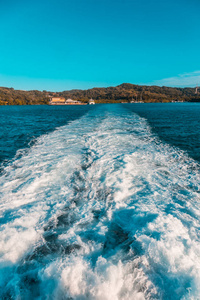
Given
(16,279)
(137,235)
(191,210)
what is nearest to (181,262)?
(137,235)

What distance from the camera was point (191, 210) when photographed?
11.9 feet

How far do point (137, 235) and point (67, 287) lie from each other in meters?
1.45

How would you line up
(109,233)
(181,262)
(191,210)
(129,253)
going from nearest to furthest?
(181,262), (129,253), (109,233), (191,210)

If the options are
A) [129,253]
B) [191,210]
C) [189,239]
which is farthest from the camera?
[191,210]

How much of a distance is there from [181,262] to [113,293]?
3.85 ft

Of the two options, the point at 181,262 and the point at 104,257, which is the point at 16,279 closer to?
the point at 104,257

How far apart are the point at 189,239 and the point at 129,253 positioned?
1.18m

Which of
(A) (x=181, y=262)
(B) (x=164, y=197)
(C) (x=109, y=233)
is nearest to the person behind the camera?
(A) (x=181, y=262)

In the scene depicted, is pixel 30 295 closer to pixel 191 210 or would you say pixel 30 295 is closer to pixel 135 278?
pixel 135 278

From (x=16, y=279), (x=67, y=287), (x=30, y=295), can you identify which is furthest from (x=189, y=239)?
(x=16, y=279)

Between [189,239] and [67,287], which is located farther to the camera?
[189,239]

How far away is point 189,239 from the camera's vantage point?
285cm

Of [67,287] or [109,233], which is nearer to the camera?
[67,287]

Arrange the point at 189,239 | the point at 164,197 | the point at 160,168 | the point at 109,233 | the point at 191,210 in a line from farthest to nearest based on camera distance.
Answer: the point at 160,168
the point at 164,197
the point at 191,210
the point at 109,233
the point at 189,239
